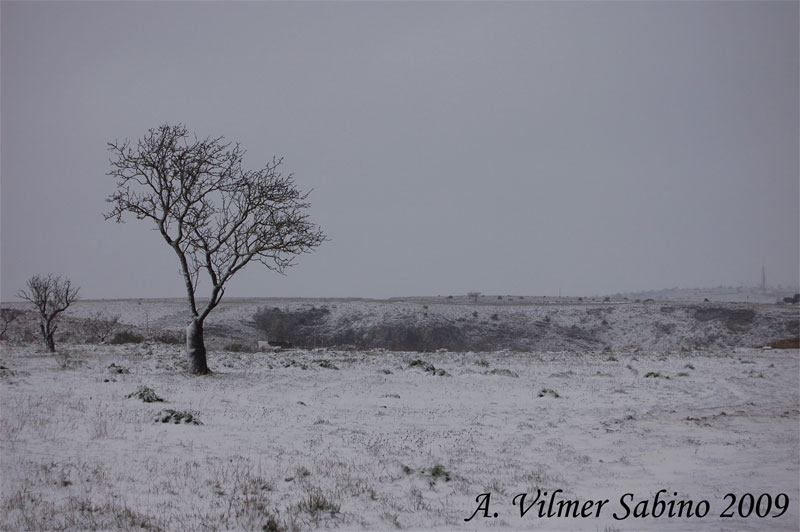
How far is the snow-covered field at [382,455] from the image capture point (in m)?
5.96

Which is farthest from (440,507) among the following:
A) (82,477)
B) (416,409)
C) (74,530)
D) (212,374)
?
(212,374)

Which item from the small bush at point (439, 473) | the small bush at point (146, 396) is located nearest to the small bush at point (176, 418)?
the small bush at point (146, 396)

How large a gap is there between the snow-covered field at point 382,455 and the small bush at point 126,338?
2012cm

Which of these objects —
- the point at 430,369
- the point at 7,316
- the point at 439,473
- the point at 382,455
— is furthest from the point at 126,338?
the point at 439,473

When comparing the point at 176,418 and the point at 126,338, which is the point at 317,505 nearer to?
the point at 176,418

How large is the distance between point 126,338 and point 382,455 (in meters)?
33.8

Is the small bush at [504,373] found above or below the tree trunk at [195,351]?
below

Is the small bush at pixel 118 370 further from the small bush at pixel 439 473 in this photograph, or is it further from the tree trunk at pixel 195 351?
the small bush at pixel 439 473

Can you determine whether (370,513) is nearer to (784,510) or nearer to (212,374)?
(784,510)

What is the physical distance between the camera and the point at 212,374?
1800 cm

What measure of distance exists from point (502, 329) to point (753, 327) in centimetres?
2516

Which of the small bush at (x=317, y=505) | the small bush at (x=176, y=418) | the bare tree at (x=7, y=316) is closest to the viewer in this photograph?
the small bush at (x=317, y=505)

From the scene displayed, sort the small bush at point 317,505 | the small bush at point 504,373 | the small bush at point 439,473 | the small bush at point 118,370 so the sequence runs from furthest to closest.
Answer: the small bush at point 504,373 < the small bush at point 118,370 < the small bush at point 439,473 < the small bush at point 317,505

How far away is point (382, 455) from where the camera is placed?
8.29m
